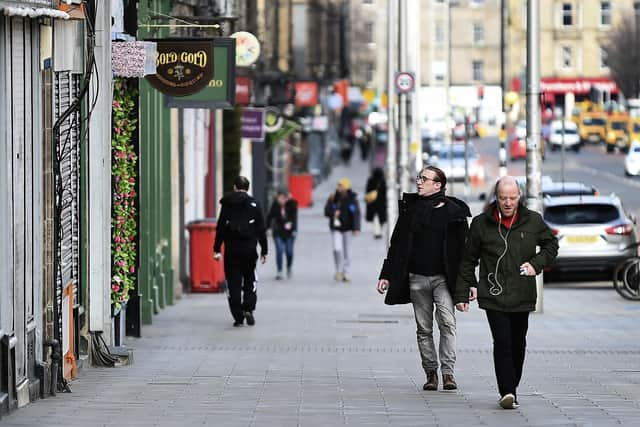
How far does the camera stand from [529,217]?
41.6ft

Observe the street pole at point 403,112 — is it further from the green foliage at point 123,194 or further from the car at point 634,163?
the car at point 634,163

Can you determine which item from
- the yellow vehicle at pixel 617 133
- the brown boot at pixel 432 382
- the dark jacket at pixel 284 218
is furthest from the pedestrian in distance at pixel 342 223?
the yellow vehicle at pixel 617 133

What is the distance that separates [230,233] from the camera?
2080 cm

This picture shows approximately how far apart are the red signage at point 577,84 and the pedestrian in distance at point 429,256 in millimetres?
124134

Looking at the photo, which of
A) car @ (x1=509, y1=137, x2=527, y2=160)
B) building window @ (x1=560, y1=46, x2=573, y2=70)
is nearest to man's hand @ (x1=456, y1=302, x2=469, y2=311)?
car @ (x1=509, y1=137, x2=527, y2=160)

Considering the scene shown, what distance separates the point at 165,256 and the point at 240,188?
10.2 feet

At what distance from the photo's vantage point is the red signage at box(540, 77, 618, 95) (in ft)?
451

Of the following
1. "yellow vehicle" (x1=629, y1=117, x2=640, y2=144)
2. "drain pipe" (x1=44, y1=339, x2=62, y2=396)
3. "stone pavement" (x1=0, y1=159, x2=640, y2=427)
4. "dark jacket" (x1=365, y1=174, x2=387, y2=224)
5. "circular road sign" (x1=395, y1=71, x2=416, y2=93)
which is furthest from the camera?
"yellow vehicle" (x1=629, y1=117, x2=640, y2=144)

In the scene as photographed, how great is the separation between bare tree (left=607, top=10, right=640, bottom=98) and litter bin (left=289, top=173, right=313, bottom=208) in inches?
2425

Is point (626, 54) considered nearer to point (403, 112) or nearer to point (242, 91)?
point (403, 112)

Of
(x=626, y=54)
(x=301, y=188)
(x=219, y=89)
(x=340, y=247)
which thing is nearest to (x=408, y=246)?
(x=219, y=89)

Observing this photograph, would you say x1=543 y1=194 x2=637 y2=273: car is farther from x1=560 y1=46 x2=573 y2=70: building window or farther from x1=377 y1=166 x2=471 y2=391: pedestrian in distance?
x1=560 y1=46 x2=573 y2=70: building window

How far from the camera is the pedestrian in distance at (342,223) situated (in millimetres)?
29656

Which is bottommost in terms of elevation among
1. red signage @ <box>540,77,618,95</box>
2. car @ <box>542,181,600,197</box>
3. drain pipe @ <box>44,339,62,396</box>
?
drain pipe @ <box>44,339,62,396</box>
